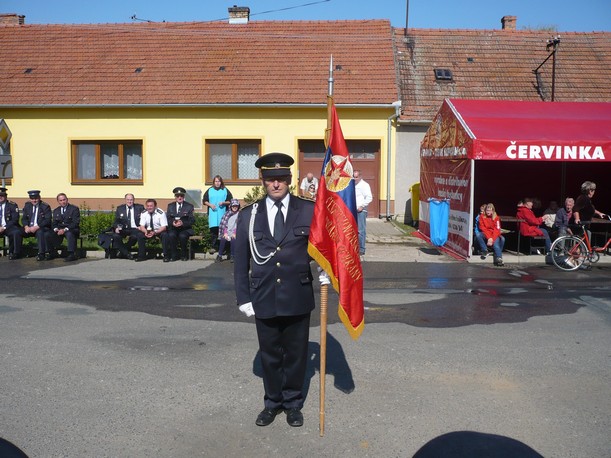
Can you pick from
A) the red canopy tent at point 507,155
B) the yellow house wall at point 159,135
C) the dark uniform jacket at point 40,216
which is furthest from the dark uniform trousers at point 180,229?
the yellow house wall at point 159,135

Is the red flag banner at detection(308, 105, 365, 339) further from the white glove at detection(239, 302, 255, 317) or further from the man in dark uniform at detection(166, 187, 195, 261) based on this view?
the man in dark uniform at detection(166, 187, 195, 261)

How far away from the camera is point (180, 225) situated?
14.6 meters

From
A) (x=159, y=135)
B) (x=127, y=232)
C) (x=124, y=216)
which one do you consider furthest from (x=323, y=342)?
(x=159, y=135)

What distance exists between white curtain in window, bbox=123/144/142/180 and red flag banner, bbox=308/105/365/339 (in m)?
18.3

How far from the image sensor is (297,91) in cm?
2169

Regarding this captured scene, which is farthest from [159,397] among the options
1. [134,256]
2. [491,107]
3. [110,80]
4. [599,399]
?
[110,80]

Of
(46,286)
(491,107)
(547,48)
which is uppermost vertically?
(547,48)

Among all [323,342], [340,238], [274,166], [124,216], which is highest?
[274,166]

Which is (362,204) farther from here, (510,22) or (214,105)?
(510,22)

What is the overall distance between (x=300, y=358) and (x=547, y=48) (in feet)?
70.8

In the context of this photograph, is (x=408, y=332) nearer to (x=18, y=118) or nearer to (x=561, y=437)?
(x=561, y=437)

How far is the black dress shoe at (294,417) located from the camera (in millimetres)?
5078

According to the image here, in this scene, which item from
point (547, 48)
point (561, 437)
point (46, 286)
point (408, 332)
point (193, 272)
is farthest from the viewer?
point (547, 48)

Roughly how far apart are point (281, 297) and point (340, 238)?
2.03 feet
